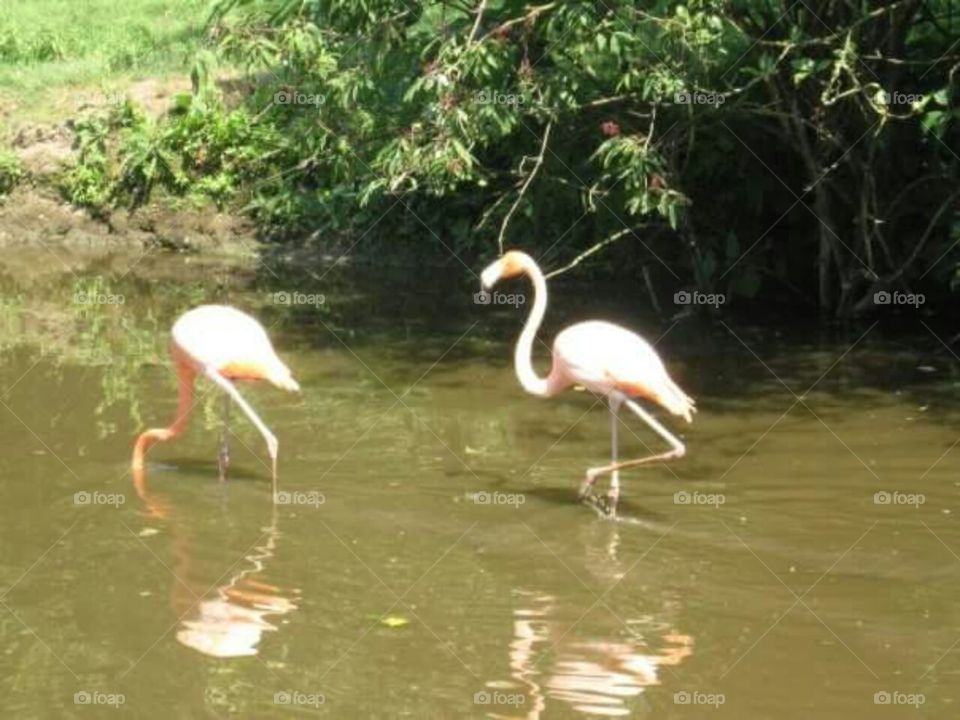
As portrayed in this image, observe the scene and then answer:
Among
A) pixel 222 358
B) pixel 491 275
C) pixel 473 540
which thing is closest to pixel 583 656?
pixel 473 540

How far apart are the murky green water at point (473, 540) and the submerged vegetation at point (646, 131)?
0.91 metres

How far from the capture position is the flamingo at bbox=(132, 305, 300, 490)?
28.3ft

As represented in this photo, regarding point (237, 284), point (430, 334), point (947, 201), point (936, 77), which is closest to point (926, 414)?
point (947, 201)

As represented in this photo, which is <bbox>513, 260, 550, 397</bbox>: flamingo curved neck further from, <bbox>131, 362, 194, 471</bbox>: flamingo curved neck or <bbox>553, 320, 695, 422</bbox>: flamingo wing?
<bbox>131, 362, 194, 471</bbox>: flamingo curved neck

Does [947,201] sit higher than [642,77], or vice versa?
[642,77]

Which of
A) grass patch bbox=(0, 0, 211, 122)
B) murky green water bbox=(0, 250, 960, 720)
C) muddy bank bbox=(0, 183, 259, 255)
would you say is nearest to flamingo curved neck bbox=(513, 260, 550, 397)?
murky green water bbox=(0, 250, 960, 720)

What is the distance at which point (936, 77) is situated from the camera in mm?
11211

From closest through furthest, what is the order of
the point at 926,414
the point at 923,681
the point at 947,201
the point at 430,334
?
the point at 923,681 → the point at 926,414 → the point at 947,201 → the point at 430,334

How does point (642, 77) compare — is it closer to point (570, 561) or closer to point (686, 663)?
point (570, 561)

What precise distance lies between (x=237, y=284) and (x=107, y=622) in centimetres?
698

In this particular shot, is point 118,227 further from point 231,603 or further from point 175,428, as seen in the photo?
point 231,603

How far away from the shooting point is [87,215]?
15.1 meters

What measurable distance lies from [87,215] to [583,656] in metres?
9.75

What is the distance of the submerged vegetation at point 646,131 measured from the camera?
998 cm
